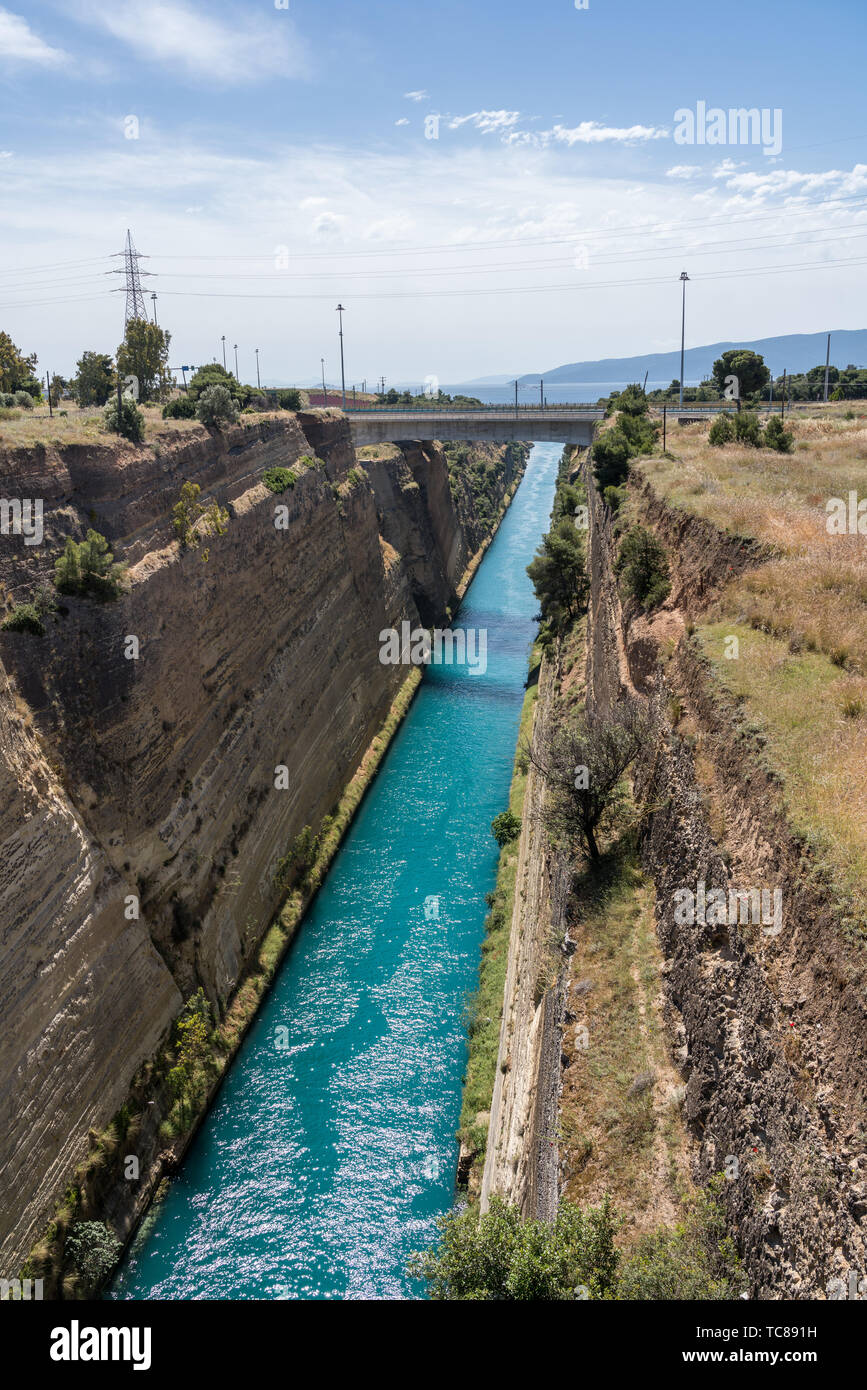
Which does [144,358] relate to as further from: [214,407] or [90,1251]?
[90,1251]

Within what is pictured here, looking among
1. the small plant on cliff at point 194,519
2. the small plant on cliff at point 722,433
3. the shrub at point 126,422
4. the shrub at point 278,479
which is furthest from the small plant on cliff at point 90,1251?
the small plant on cliff at point 722,433

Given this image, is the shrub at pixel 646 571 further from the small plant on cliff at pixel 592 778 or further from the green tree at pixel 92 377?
the green tree at pixel 92 377

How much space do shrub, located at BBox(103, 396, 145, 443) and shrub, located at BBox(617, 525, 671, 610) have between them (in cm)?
1370

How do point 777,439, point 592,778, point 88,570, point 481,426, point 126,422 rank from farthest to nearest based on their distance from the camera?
1. point 481,426
2. point 777,439
3. point 126,422
4. point 88,570
5. point 592,778

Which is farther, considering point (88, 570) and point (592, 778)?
point (88, 570)

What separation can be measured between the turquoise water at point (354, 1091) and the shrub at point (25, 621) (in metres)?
11.3

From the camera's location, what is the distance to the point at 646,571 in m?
21.7

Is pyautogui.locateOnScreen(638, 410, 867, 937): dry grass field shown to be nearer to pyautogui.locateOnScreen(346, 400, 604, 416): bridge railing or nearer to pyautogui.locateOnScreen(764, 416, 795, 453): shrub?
pyautogui.locateOnScreen(764, 416, 795, 453): shrub

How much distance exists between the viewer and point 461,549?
2591 inches

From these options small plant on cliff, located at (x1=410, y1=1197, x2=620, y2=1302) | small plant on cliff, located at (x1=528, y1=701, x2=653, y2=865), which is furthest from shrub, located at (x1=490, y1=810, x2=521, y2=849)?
small plant on cliff, located at (x1=410, y1=1197, x2=620, y2=1302)

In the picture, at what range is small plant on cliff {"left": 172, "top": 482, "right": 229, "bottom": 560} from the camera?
23.8 meters

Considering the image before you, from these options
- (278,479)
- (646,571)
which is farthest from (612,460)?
(646,571)

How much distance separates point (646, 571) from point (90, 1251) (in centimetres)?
1844

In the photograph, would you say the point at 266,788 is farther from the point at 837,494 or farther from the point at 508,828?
the point at 837,494
